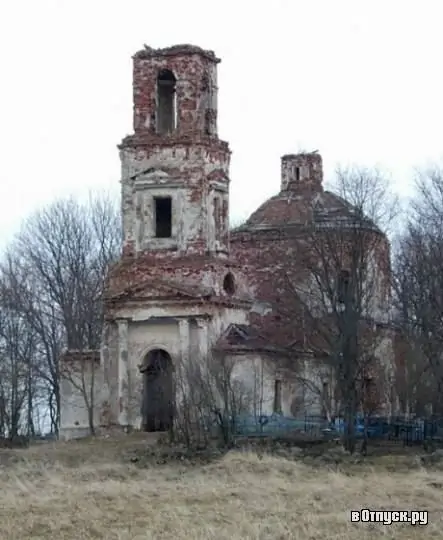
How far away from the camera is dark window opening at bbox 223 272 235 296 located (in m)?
46.6

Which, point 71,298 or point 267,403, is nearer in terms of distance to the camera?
point 267,403

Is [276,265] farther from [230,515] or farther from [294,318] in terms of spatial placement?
[230,515]

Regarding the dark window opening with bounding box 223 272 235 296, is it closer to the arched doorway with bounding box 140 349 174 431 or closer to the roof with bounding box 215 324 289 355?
the roof with bounding box 215 324 289 355

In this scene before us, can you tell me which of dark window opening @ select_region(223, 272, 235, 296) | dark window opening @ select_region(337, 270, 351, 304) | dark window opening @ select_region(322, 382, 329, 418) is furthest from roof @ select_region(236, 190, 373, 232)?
dark window opening @ select_region(322, 382, 329, 418)

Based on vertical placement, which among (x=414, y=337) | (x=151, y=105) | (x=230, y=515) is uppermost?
(x=151, y=105)

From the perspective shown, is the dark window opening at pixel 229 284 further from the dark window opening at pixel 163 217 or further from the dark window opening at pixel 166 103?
the dark window opening at pixel 166 103

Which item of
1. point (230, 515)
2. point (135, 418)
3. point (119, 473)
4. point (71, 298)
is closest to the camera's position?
point (230, 515)

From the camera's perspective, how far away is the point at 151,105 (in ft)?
153

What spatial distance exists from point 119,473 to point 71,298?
1008 inches

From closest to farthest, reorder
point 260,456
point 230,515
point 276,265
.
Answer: point 230,515 < point 260,456 < point 276,265

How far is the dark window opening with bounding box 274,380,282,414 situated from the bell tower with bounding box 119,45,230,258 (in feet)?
14.1

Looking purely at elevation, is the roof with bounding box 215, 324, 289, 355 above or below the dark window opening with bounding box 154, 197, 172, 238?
below

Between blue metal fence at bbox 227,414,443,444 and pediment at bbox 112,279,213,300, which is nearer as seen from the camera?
blue metal fence at bbox 227,414,443,444

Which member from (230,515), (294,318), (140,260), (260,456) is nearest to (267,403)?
(294,318)
